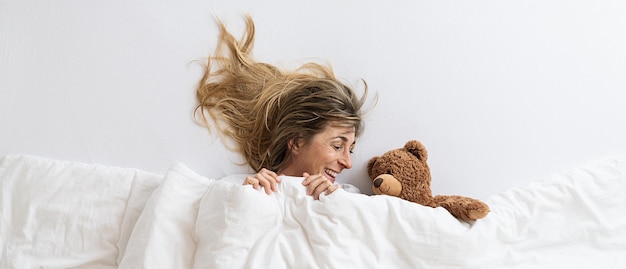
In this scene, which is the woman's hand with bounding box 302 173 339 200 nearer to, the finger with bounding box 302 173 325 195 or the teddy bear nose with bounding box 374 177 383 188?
the finger with bounding box 302 173 325 195

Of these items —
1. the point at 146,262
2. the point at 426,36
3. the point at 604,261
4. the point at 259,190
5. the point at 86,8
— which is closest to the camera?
the point at 146,262

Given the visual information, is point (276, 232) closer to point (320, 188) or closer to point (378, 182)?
point (320, 188)

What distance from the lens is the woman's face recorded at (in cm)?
146

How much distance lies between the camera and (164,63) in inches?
59.7

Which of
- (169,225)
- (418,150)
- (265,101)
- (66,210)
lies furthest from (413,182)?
(66,210)

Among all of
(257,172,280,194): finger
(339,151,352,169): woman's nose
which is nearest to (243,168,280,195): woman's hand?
(257,172,280,194): finger

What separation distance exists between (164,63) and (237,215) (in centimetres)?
53

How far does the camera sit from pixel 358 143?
1556 mm

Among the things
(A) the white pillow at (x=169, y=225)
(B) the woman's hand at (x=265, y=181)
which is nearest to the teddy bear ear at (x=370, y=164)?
(B) the woman's hand at (x=265, y=181)

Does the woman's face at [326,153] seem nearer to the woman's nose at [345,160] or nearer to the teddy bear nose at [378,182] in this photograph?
the woman's nose at [345,160]

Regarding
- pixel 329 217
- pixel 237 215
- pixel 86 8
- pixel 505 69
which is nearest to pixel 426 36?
pixel 505 69

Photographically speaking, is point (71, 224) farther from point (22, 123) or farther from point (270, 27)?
point (270, 27)

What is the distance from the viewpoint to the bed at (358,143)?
125 cm

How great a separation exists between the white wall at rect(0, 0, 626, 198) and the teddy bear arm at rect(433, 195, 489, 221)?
0.52ft
